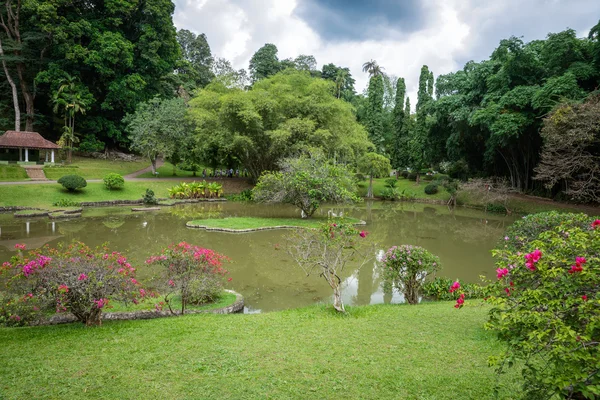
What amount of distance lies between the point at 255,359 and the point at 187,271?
304cm

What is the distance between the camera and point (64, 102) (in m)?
30.0

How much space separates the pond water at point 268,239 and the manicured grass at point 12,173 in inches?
303

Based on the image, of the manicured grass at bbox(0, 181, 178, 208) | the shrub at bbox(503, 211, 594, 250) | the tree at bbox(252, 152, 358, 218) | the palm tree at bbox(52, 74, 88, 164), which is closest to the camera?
the shrub at bbox(503, 211, 594, 250)

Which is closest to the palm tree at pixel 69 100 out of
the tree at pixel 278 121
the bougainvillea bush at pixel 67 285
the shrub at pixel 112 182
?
the shrub at pixel 112 182

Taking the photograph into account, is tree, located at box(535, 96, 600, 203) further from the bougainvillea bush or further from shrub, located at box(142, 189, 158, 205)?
shrub, located at box(142, 189, 158, 205)

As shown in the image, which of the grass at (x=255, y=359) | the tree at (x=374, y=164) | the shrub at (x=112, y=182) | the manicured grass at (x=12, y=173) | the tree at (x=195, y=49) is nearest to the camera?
the grass at (x=255, y=359)

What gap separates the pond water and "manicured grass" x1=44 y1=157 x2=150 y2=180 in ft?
27.1

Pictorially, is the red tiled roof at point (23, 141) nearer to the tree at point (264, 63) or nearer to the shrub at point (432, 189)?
the tree at point (264, 63)

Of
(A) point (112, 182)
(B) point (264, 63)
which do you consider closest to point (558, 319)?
(A) point (112, 182)

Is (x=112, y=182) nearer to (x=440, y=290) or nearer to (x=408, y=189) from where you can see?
(x=440, y=290)

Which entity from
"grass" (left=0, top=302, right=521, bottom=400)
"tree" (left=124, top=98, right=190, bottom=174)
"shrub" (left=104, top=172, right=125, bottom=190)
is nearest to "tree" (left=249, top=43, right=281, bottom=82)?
"tree" (left=124, top=98, right=190, bottom=174)

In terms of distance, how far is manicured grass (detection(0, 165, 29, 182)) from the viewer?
24.1 m

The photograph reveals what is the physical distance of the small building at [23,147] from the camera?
1070 inches

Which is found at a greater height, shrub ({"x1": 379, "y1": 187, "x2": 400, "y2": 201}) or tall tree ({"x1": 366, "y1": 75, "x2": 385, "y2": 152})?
tall tree ({"x1": 366, "y1": 75, "x2": 385, "y2": 152})
